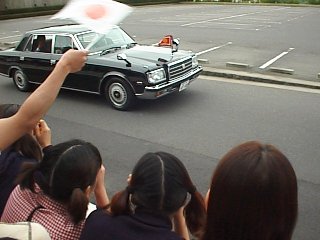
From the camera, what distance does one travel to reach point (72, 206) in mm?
2176

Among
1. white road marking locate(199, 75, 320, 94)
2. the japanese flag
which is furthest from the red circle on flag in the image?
white road marking locate(199, 75, 320, 94)

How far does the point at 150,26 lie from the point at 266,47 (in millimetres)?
8655

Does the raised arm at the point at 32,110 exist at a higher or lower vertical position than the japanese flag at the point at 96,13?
lower

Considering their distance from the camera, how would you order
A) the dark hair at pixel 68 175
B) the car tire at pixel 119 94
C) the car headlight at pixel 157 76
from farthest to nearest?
the car tire at pixel 119 94, the car headlight at pixel 157 76, the dark hair at pixel 68 175

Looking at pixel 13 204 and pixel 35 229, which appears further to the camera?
pixel 13 204

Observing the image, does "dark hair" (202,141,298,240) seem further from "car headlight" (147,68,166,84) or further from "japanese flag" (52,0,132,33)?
"car headlight" (147,68,166,84)

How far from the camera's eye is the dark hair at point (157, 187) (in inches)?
75.7

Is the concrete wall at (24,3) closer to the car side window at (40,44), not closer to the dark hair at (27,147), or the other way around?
the car side window at (40,44)

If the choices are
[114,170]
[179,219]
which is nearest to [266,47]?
[114,170]

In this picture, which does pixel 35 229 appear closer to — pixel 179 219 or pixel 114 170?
pixel 179 219

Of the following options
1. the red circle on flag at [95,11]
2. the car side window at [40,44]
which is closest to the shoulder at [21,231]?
the red circle on flag at [95,11]

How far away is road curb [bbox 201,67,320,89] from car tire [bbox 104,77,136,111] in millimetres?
3351

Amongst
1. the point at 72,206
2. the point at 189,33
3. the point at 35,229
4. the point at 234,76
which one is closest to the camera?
the point at 35,229

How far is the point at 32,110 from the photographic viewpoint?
195 centimetres
